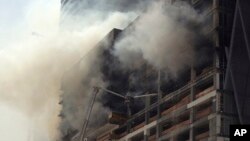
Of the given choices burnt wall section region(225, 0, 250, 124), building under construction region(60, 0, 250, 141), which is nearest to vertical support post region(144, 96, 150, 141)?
building under construction region(60, 0, 250, 141)

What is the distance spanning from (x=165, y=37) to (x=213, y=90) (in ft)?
43.9

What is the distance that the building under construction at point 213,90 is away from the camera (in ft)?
166

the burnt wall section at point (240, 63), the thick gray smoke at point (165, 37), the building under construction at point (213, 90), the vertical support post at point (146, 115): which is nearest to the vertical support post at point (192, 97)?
the building under construction at point (213, 90)

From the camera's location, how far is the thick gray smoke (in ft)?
194

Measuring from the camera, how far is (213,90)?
5122 cm

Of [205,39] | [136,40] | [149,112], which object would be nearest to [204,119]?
[205,39]

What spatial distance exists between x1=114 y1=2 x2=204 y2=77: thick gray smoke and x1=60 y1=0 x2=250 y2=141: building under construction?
1.58 meters

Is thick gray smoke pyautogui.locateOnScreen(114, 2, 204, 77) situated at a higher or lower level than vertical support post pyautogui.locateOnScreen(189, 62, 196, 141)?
higher

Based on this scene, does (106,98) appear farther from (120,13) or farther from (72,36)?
(120,13)

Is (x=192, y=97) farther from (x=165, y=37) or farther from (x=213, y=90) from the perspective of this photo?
(x=165, y=37)

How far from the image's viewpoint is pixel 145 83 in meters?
68.4

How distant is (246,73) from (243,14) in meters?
6.56

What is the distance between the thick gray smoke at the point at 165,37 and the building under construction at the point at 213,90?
158 centimetres

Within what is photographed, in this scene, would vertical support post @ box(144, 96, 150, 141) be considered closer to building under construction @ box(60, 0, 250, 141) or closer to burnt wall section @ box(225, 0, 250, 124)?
building under construction @ box(60, 0, 250, 141)
